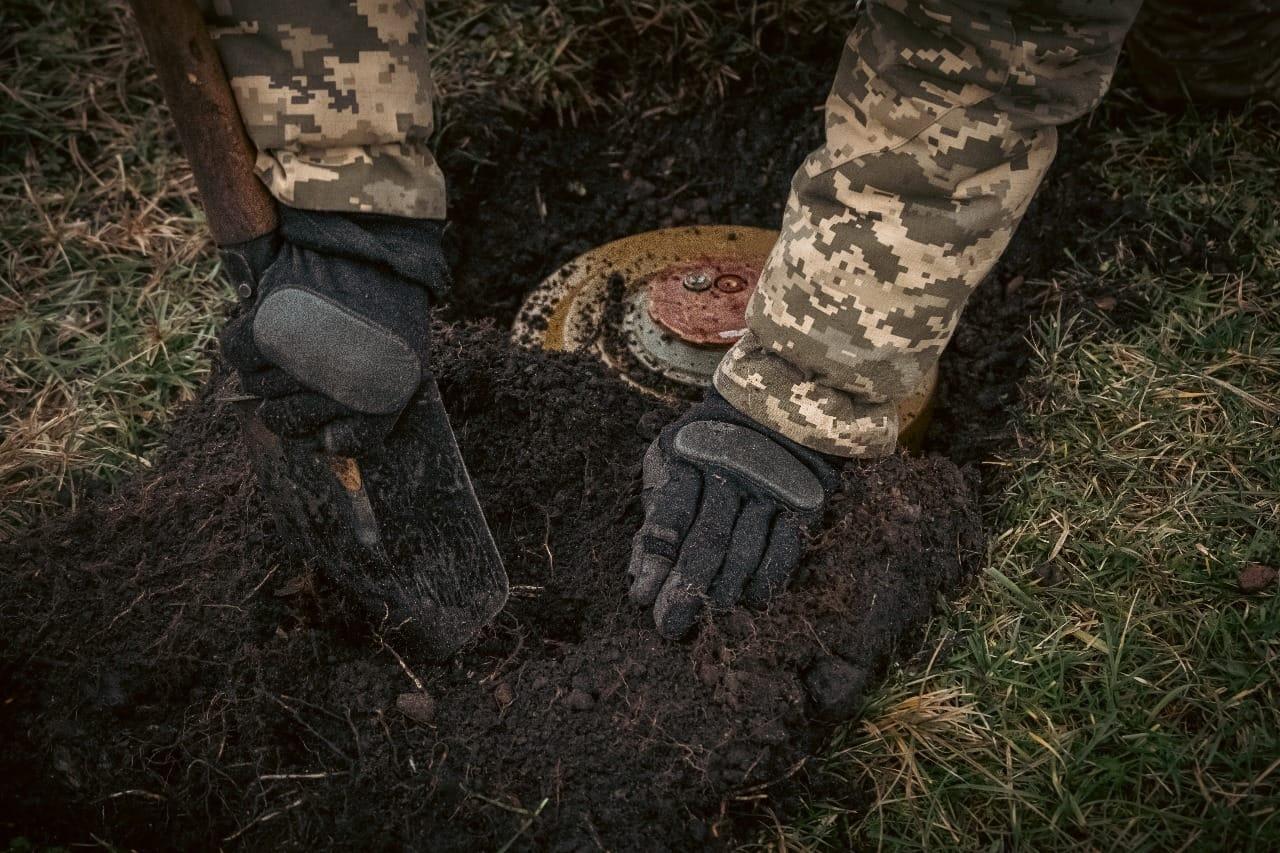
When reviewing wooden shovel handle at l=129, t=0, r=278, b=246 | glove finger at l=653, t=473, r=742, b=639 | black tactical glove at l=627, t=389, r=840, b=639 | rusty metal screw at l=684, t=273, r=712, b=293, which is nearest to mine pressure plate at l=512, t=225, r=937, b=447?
rusty metal screw at l=684, t=273, r=712, b=293

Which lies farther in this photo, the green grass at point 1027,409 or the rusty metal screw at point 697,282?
the rusty metal screw at point 697,282

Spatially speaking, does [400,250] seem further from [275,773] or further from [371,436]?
[275,773]

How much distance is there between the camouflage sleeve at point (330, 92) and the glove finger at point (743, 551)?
2.59 ft

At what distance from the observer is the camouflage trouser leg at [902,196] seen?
1560 mm

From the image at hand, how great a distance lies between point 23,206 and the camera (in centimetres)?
269

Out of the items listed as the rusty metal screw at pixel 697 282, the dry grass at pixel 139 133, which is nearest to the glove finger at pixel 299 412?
the dry grass at pixel 139 133

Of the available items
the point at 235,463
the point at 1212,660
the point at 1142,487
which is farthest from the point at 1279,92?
the point at 235,463

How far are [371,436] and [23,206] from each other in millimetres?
1704

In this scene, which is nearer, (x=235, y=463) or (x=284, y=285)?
(x=284, y=285)

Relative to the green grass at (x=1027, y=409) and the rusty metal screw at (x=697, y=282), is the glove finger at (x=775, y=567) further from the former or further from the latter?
the rusty metal screw at (x=697, y=282)

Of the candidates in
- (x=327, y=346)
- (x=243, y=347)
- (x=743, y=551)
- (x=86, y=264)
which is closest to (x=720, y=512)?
(x=743, y=551)

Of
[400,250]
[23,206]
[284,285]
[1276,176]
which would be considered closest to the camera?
[284,285]

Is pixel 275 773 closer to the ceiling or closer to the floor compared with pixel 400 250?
closer to the floor

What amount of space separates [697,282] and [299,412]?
1020 millimetres
